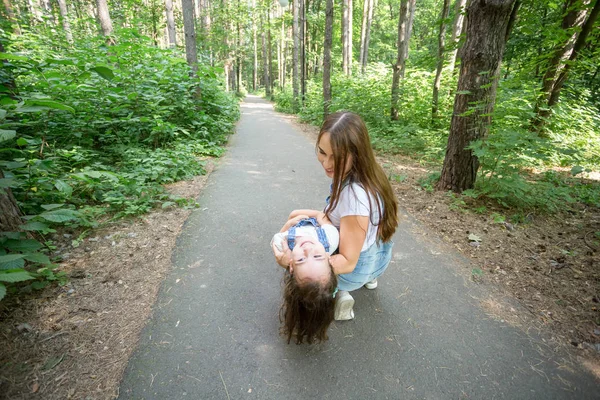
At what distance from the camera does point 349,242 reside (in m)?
1.80

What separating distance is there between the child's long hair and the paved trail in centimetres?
26

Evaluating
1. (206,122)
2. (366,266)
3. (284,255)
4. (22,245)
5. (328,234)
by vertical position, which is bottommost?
(366,266)

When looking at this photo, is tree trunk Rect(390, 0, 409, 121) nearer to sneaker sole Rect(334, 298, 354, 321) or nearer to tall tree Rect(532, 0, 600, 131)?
tall tree Rect(532, 0, 600, 131)

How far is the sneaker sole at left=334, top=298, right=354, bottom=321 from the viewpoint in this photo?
2.22 m

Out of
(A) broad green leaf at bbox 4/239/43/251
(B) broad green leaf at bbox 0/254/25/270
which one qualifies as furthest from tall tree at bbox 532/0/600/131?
(A) broad green leaf at bbox 4/239/43/251

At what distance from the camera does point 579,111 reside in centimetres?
666

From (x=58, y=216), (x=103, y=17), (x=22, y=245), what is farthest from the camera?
(x=103, y=17)

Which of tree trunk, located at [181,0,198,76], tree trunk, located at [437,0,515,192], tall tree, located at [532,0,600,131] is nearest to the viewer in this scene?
tree trunk, located at [437,0,515,192]

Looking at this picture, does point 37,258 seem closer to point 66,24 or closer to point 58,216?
point 58,216

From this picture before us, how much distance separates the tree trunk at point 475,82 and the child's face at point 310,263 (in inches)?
142

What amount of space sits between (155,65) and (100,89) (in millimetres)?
1978

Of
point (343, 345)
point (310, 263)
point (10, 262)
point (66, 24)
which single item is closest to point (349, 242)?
point (310, 263)

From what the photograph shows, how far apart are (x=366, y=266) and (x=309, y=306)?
679 millimetres

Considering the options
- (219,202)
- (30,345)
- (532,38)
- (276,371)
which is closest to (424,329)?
(276,371)
